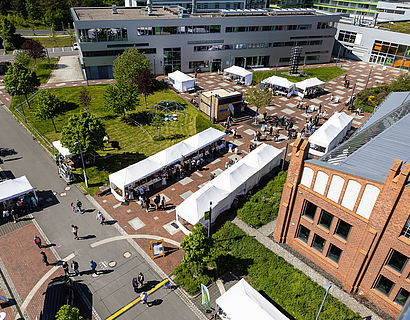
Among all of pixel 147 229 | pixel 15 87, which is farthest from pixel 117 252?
pixel 15 87

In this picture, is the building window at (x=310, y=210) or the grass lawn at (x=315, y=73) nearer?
the building window at (x=310, y=210)

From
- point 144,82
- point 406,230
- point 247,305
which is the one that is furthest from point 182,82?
point 406,230

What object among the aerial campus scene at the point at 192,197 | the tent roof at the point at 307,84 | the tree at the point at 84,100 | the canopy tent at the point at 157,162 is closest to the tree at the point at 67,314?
the aerial campus scene at the point at 192,197

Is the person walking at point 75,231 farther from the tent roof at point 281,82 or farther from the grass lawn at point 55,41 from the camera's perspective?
the grass lawn at point 55,41

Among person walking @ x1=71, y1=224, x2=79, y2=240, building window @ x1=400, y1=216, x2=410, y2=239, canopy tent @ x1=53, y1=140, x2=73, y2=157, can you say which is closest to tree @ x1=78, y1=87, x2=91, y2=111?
canopy tent @ x1=53, y1=140, x2=73, y2=157

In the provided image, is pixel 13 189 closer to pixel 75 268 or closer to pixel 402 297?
pixel 75 268

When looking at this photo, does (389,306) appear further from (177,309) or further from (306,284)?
(177,309)
